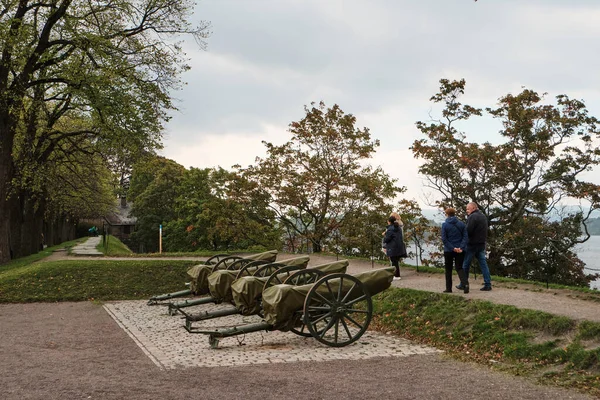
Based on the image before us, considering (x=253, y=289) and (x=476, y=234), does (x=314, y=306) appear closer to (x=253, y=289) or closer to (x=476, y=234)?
(x=253, y=289)

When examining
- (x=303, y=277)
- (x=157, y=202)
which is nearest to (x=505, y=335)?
(x=303, y=277)

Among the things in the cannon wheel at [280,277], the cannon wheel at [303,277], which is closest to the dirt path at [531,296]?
the cannon wheel at [303,277]

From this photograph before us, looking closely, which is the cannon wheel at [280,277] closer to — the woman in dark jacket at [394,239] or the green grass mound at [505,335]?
the green grass mound at [505,335]

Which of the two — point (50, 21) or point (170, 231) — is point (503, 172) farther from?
point (170, 231)

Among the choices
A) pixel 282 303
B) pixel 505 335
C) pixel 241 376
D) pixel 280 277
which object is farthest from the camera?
pixel 280 277

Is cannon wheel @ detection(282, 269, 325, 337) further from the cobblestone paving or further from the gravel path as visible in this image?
the gravel path

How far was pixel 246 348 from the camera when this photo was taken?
10094 millimetres

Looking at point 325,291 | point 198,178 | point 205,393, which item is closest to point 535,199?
point 325,291

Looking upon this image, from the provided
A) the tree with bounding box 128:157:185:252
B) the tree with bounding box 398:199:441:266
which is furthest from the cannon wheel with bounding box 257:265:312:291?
the tree with bounding box 128:157:185:252

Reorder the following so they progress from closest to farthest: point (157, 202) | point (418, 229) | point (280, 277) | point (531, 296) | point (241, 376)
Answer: point (241, 376) < point (280, 277) < point (531, 296) < point (418, 229) < point (157, 202)

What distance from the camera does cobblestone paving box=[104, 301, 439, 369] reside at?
9.05 m

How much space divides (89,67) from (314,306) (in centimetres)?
1617

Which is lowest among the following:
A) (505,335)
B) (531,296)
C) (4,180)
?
(505,335)

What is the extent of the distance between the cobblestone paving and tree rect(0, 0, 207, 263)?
11508 mm
